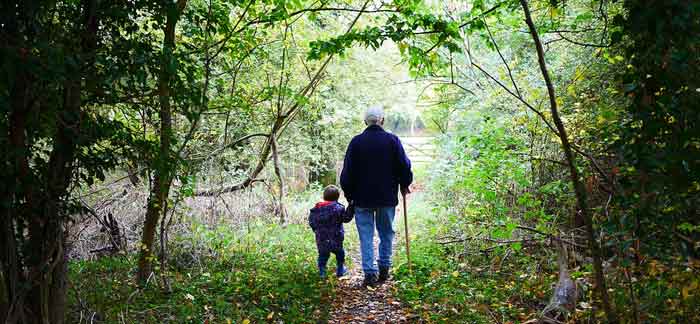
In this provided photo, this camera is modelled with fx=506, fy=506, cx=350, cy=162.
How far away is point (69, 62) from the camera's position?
2.63 meters

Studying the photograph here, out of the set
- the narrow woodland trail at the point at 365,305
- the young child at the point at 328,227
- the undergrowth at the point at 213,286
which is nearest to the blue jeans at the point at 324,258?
the young child at the point at 328,227

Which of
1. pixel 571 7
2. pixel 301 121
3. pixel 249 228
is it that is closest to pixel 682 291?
pixel 571 7

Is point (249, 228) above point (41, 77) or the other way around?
the other way around

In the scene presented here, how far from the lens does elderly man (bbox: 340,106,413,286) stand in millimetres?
6352

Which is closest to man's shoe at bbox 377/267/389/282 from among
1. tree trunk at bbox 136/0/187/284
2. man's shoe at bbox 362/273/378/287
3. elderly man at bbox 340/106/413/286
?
elderly man at bbox 340/106/413/286

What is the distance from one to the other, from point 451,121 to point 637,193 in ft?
25.6

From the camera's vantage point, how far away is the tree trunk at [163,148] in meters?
3.35

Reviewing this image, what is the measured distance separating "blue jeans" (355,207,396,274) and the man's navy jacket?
0.43 feet

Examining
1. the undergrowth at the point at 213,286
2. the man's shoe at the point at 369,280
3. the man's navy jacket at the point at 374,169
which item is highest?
the man's navy jacket at the point at 374,169

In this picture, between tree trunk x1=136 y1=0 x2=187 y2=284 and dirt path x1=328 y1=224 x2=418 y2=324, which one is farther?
Result: dirt path x1=328 y1=224 x2=418 y2=324

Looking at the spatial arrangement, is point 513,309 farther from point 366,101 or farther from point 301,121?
point 366,101

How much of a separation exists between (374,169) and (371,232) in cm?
82

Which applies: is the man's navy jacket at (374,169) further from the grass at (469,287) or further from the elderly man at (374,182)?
the grass at (469,287)

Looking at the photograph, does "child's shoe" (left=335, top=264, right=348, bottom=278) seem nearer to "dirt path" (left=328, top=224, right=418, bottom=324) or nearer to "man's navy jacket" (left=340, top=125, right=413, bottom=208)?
"dirt path" (left=328, top=224, right=418, bottom=324)
